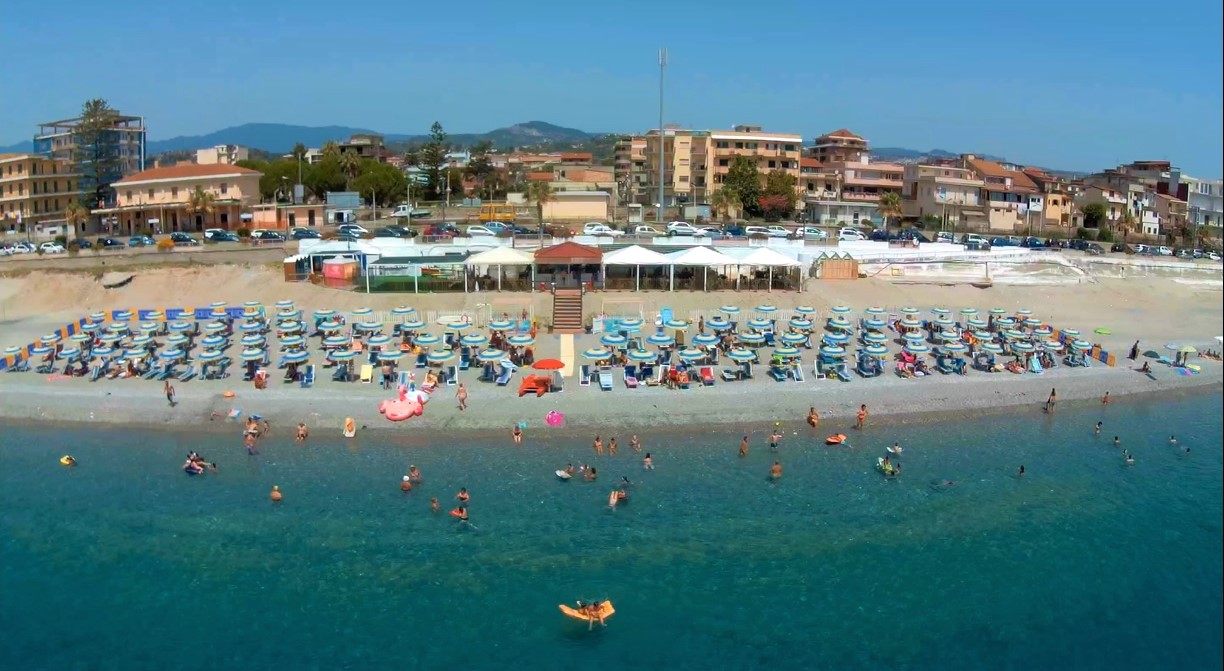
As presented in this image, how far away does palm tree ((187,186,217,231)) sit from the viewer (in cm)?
5588

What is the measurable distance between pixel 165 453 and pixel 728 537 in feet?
51.4

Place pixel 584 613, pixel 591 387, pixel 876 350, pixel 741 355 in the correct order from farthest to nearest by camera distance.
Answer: pixel 876 350, pixel 741 355, pixel 591 387, pixel 584 613

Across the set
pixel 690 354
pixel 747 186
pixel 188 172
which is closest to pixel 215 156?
pixel 188 172

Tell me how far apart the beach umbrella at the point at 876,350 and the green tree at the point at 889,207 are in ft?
118

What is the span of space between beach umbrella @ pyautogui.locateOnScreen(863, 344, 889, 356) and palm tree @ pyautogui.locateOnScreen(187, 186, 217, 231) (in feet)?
134

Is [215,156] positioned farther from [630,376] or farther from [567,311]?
[630,376]

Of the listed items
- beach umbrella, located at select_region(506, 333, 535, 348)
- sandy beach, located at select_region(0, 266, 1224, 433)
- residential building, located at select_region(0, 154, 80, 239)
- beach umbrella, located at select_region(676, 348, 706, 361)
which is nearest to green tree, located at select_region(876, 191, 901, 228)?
sandy beach, located at select_region(0, 266, 1224, 433)

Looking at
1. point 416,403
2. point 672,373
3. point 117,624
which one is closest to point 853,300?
point 672,373

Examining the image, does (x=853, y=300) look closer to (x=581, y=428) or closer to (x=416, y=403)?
(x=581, y=428)

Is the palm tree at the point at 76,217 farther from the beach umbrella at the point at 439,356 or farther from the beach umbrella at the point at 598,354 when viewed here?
the beach umbrella at the point at 598,354

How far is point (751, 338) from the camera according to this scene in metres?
33.6

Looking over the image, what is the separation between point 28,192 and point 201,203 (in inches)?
652

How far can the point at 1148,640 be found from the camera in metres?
16.8

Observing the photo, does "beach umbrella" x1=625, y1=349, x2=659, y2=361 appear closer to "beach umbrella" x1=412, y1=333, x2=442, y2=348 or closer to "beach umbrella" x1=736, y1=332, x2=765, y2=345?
"beach umbrella" x1=736, y1=332, x2=765, y2=345
